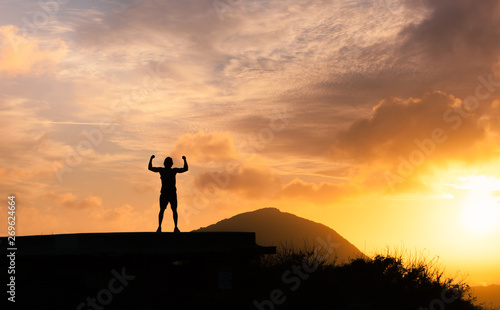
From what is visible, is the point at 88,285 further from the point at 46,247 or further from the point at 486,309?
the point at 486,309

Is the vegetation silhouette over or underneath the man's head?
underneath

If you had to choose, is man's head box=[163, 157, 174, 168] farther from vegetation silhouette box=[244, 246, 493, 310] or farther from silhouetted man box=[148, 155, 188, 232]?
vegetation silhouette box=[244, 246, 493, 310]

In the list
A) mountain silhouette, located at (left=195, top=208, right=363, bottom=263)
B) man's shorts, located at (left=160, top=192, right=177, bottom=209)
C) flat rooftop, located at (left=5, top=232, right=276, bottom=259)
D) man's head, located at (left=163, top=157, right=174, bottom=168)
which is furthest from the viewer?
mountain silhouette, located at (left=195, top=208, right=363, bottom=263)

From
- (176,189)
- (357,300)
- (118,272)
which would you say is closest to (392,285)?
(357,300)

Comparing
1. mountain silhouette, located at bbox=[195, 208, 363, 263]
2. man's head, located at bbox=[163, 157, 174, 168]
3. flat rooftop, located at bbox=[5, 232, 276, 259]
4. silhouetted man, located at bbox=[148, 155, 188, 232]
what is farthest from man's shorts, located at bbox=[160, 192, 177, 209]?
mountain silhouette, located at bbox=[195, 208, 363, 263]

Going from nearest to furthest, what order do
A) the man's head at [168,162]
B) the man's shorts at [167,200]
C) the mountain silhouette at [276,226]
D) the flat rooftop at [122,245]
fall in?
the flat rooftop at [122,245] < the man's shorts at [167,200] < the man's head at [168,162] < the mountain silhouette at [276,226]

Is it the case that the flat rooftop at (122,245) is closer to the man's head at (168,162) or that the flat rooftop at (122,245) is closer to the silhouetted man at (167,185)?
the silhouetted man at (167,185)

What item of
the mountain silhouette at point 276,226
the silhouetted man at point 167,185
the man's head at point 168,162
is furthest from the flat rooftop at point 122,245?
the mountain silhouette at point 276,226

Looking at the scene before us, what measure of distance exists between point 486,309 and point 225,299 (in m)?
9.94

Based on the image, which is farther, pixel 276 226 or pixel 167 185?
pixel 276 226

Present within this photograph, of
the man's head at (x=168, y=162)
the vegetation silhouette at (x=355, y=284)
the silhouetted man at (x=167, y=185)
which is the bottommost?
the vegetation silhouette at (x=355, y=284)

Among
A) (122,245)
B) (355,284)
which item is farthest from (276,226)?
(122,245)

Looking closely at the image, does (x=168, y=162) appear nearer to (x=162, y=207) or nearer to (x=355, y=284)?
(x=162, y=207)

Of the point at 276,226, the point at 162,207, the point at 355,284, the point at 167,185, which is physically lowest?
the point at 355,284
